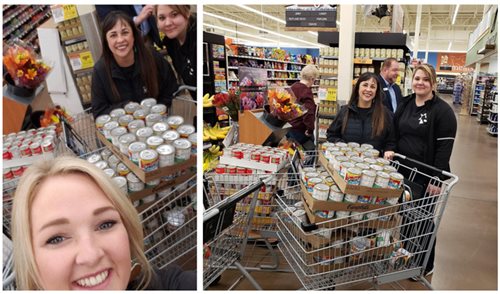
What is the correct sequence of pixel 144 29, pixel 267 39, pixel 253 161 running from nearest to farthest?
pixel 144 29 → pixel 253 161 → pixel 267 39

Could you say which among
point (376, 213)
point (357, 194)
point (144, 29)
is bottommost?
point (376, 213)

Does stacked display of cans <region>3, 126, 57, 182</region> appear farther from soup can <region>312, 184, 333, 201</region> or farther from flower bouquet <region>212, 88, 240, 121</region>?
flower bouquet <region>212, 88, 240, 121</region>

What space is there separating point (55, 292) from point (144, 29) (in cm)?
92

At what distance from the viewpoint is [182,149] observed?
1.28 m

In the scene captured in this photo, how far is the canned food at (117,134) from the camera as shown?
1323mm

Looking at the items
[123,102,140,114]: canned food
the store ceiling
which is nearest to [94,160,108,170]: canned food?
[123,102,140,114]: canned food

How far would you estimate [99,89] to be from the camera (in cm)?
134

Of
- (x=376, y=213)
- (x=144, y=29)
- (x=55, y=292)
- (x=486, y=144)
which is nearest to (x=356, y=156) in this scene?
(x=376, y=213)

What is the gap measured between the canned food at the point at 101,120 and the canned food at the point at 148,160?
0.24 m

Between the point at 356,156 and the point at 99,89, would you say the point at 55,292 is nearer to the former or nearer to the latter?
the point at 99,89

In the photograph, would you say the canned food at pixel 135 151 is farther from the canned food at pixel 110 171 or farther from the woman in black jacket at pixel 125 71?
the woman in black jacket at pixel 125 71

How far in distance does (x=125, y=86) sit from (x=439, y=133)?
2.12 m

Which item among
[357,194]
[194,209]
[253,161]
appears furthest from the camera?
[253,161]

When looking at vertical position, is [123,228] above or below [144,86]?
below
